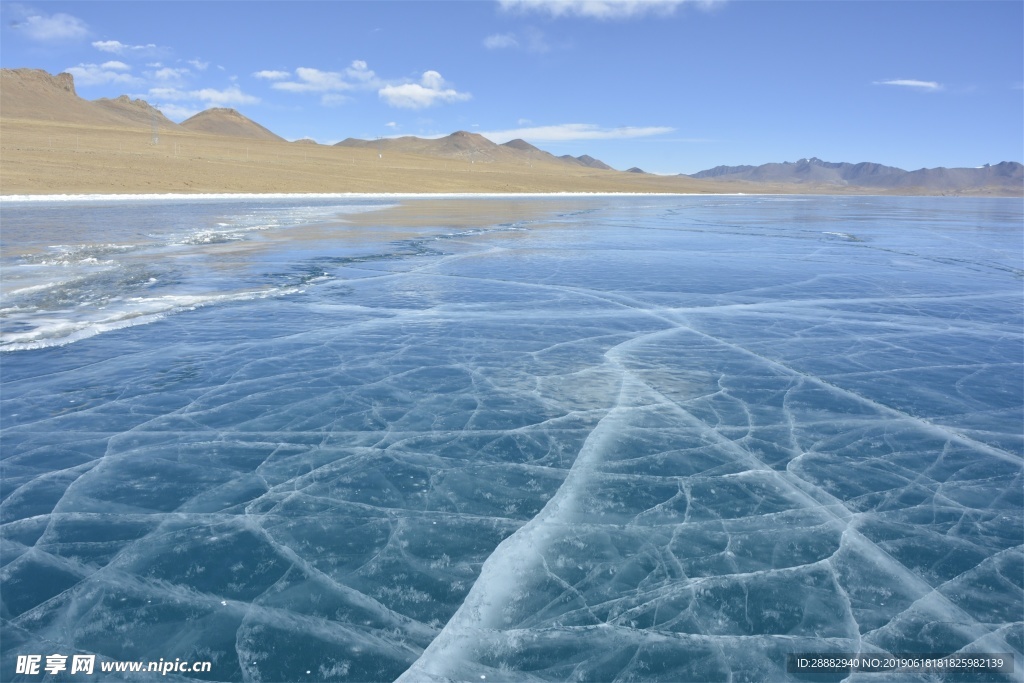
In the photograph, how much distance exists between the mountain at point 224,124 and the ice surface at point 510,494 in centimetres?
19531

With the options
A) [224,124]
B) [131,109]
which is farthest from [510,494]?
[224,124]

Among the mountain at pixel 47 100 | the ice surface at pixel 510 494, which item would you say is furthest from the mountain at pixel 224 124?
the ice surface at pixel 510 494

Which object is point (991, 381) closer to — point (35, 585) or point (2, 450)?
point (35, 585)

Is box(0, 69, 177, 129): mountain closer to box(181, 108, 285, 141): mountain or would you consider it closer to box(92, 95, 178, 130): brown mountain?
box(92, 95, 178, 130): brown mountain

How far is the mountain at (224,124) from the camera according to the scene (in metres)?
185

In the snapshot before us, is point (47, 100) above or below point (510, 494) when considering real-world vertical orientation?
above

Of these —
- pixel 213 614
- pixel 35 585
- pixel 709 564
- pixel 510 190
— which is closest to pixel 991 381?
pixel 709 564

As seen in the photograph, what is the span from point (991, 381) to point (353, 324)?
6.99 m

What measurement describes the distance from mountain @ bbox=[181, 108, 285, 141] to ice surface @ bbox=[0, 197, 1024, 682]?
195310mm

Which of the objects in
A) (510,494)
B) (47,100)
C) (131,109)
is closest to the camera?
(510,494)

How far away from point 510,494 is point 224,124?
688 feet

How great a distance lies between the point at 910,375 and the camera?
6.62 meters

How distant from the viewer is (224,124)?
614ft

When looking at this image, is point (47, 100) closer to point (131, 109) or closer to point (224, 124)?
point (131, 109)
